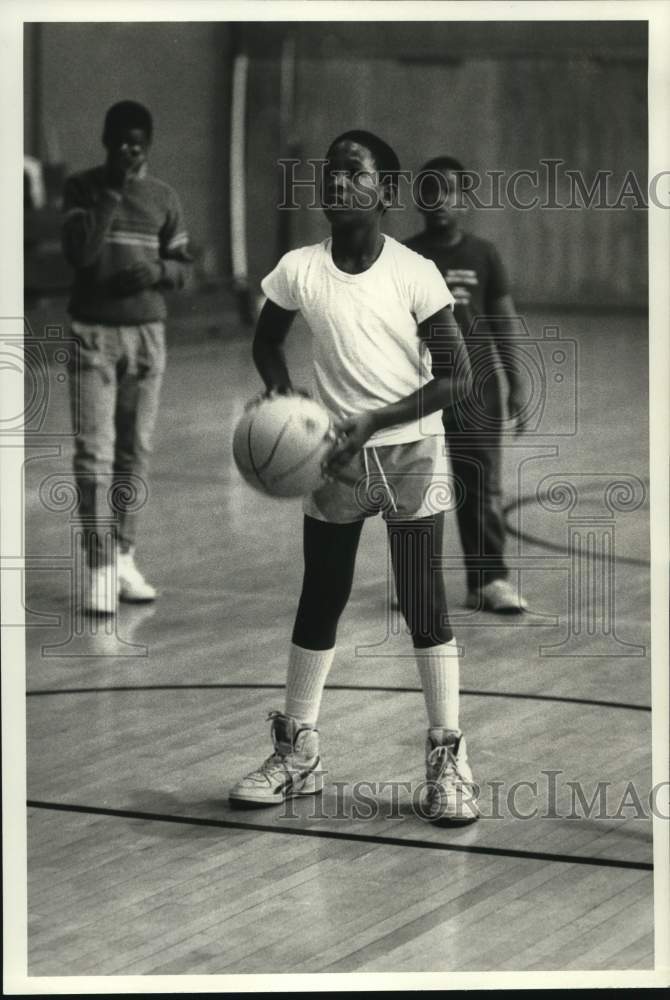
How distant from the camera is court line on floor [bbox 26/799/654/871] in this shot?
4117mm

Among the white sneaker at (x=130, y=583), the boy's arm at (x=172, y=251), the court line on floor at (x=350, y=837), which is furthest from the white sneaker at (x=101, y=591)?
the court line on floor at (x=350, y=837)

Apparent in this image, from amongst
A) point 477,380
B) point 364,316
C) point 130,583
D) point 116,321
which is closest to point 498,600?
point 477,380

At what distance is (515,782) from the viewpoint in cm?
464

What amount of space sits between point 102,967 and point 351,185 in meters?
1.92

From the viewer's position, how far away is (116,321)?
647 centimetres

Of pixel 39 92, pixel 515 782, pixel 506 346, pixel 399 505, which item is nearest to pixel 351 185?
pixel 399 505

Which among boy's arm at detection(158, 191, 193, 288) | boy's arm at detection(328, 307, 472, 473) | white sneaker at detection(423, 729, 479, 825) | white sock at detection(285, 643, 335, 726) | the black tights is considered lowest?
white sneaker at detection(423, 729, 479, 825)

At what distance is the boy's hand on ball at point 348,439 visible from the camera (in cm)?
404

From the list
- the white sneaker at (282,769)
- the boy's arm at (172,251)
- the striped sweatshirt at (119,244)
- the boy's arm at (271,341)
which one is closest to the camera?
the boy's arm at (271,341)

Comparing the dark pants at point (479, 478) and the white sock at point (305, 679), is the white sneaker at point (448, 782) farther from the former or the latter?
the dark pants at point (479, 478)

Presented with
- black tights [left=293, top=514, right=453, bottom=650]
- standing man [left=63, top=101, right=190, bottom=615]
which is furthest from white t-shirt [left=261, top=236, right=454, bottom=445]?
standing man [left=63, top=101, right=190, bottom=615]

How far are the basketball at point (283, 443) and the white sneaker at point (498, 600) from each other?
261cm

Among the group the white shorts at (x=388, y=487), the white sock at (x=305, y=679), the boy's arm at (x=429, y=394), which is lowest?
the white sock at (x=305, y=679)

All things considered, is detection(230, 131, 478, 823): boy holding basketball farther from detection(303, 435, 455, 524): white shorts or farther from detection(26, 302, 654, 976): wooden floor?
detection(26, 302, 654, 976): wooden floor
